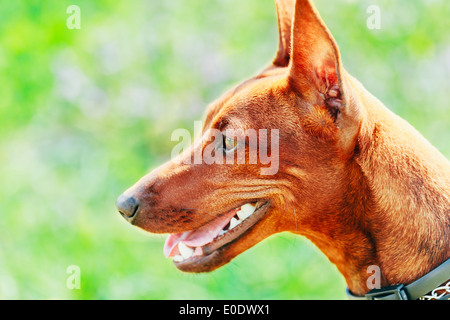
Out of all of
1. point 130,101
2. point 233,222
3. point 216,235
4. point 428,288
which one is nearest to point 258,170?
point 233,222

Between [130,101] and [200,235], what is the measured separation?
15.8 feet

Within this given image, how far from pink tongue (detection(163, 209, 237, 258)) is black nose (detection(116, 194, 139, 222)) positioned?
0.33 meters

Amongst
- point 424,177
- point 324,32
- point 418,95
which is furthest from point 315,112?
point 418,95

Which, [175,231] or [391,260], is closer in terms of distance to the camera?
[391,260]

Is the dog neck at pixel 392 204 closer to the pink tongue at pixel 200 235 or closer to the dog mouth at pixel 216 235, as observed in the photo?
the dog mouth at pixel 216 235

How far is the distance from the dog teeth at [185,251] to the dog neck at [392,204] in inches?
30.6

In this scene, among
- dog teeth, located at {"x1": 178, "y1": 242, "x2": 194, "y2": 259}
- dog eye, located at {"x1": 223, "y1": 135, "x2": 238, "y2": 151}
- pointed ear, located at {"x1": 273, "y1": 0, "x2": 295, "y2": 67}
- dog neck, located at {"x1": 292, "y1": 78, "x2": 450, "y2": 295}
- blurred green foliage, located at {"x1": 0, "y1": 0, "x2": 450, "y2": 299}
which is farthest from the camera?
blurred green foliage, located at {"x1": 0, "y1": 0, "x2": 450, "y2": 299}

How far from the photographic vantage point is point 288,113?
2939 mm

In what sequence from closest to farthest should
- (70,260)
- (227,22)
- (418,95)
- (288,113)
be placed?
(288,113) < (70,260) < (418,95) < (227,22)

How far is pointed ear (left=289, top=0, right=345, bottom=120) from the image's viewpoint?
2.55 meters

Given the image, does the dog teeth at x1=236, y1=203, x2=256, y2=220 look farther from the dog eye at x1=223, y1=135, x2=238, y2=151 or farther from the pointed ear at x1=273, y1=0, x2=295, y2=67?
the pointed ear at x1=273, y1=0, x2=295, y2=67

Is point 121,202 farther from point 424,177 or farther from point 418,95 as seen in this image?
point 418,95

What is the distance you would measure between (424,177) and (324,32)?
0.87 m

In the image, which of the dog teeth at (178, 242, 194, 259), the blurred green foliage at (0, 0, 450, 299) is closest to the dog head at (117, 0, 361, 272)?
the dog teeth at (178, 242, 194, 259)
